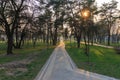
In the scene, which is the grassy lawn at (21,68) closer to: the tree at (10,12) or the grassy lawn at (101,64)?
the grassy lawn at (101,64)

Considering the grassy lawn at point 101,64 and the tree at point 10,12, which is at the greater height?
the tree at point 10,12

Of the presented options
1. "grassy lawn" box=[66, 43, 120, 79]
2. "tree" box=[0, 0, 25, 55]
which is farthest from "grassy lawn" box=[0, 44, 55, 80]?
"tree" box=[0, 0, 25, 55]

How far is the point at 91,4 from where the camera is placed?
161 ft

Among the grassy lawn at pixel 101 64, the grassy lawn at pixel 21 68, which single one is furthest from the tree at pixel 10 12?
the grassy lawn at pixel 101 64

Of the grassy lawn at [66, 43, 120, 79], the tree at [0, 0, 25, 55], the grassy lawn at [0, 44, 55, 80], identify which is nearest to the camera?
the grassy lawn at [0, 44, 55, 80]

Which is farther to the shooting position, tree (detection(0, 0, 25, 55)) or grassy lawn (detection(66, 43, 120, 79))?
tree (detection(0, 0, 25, 55))

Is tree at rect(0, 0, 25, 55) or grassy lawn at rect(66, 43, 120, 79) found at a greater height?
tree at rect(0, 0, 25, 55)

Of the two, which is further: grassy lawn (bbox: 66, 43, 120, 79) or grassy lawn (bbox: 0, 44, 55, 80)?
grassy lawn (bbox: 66, 43, 120, 79)

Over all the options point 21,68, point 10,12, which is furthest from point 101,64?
point 10,12

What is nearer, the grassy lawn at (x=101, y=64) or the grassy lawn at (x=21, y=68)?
the grassy lawn at (x=21, y=68)

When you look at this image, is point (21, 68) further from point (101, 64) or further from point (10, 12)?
point (10, 12)

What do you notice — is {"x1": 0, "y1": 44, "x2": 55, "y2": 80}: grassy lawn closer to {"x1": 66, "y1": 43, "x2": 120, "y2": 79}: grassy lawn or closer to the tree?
{"x1": 66, "y1": 43, "x2": 120, "y2": 79}: grassy lawn

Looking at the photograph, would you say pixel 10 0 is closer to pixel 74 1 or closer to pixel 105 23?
pixel 74 1

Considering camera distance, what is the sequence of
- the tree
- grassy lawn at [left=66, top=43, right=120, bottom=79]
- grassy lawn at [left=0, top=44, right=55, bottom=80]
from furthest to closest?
the tree < grassy lawn at [left=66, top=43, right=120, bottom=79] < grassy lawn at [left=0, top=44, right=55, bottom=80]
